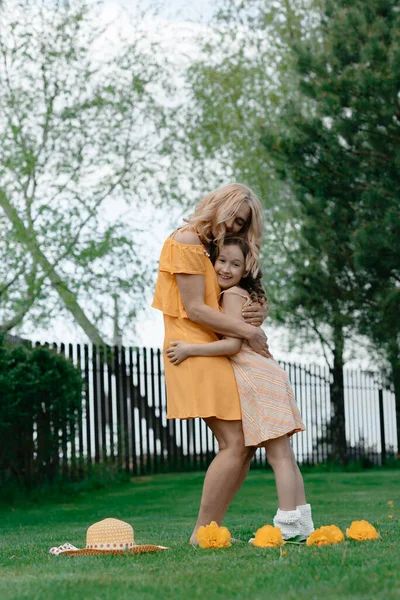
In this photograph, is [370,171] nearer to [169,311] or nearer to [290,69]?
[290,69]

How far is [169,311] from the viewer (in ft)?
15.9

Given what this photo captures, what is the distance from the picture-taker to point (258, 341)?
4820 mm

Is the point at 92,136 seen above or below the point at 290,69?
below

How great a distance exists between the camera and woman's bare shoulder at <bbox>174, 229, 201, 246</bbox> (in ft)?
15.8

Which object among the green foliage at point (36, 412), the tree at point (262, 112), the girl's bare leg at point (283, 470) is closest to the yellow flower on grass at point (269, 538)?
the girl's bare leg at point (283, 470)

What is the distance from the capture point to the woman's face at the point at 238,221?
4.80 metres

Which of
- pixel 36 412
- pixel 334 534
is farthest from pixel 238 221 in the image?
pixel 36 412

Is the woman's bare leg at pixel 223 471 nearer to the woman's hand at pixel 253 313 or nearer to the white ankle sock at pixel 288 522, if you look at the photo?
the white ankle sock at pixel 288 522

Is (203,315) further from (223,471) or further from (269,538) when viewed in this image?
(269,538)

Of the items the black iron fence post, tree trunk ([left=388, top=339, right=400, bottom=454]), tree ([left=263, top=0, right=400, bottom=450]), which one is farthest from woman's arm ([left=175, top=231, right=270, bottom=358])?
the black iron fence post

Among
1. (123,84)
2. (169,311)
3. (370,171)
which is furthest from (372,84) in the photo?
(169,311)

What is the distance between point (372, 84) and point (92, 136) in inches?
181

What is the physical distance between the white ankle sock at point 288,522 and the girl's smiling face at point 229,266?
47.0 inches

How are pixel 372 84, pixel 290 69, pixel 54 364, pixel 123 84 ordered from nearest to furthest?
pixel 54 364 → pixel 372 84 → pixel 123 84 → pixel 290 69
